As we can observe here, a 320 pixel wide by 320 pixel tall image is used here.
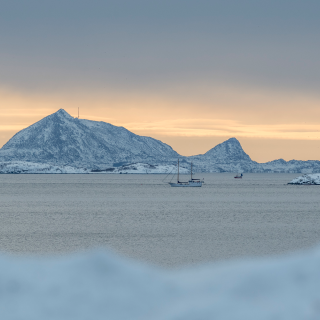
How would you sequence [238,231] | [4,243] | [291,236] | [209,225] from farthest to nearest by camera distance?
[209,225] → [238,231] → [291,236] → [4,243]

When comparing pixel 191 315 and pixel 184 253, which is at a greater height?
pixel 191 315

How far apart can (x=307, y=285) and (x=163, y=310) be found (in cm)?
489

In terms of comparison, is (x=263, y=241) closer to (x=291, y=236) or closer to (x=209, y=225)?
(x=291, y=236)

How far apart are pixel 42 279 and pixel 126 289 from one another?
2.96m

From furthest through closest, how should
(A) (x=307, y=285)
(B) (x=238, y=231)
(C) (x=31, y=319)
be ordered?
(B) (x=238, y=231) → (A) (x=307, y=285) → (C) (x=31, y=319)

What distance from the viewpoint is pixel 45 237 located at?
52.0 metres

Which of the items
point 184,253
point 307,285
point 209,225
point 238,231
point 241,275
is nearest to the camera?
point 307,285

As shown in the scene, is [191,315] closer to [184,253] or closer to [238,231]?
[184,253]

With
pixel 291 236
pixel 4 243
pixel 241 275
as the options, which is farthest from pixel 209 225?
pixel 241 275

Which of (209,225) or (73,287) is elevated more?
(73,287)

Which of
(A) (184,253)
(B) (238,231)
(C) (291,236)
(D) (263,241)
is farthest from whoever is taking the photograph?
(B) (238,231)

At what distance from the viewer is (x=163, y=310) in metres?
14.1

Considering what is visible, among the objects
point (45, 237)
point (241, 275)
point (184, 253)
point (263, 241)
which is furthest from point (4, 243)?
point (241, 275)

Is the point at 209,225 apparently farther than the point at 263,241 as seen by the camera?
Yes
